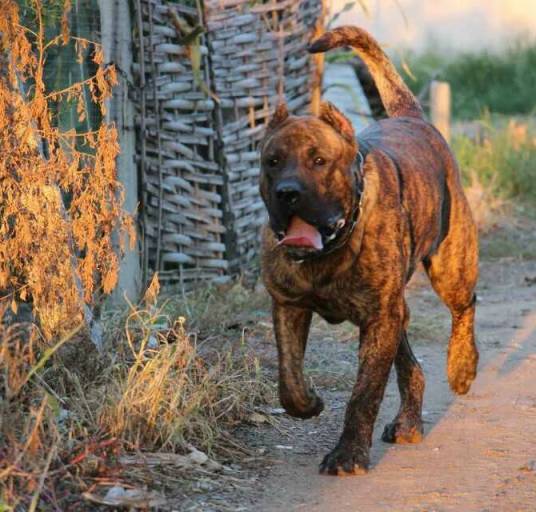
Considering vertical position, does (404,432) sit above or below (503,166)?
above

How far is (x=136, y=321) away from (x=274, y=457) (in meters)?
1.11

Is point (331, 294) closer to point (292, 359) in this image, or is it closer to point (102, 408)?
point (292, 359)

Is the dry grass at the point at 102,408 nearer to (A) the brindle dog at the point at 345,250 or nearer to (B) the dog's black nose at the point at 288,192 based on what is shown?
(A) the brindle dog at the point at 345,250

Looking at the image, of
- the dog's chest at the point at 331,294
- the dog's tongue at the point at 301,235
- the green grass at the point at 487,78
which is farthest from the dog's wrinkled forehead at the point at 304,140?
the green grass at the point at 487,78

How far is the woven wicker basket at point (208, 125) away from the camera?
701cm

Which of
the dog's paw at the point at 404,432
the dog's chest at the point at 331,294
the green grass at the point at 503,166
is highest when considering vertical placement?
the dog's chest at the point at 331,294

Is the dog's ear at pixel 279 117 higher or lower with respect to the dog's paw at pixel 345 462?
higher

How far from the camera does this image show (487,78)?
665 inches

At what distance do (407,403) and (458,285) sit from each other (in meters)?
0.77

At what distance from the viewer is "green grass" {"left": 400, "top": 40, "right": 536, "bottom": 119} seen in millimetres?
16109

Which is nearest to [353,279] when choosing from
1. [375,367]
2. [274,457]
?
[375,367]

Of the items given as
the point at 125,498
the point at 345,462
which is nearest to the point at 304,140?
the point at 345,462

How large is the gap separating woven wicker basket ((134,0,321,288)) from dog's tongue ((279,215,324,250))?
2.53 metres

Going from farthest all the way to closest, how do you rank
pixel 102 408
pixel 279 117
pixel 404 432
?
pixel 404 432
pixel 279 117
pixel 102 408
